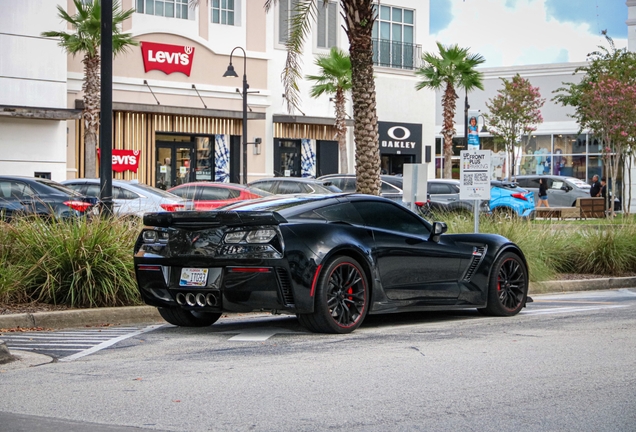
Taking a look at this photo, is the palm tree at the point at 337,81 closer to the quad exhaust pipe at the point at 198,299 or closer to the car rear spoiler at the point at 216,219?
the car rear spoiler at the point at 216,219

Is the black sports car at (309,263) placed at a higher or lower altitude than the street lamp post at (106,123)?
lower

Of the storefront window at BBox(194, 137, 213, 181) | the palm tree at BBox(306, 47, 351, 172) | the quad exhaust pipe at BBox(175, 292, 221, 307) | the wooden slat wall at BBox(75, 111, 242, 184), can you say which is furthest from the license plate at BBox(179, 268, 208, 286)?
the palm tree at BBox(306, 47, 351, 172)

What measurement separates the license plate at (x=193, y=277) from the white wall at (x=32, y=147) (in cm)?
2183

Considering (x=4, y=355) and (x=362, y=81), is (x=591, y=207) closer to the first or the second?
(x=362, y=81)

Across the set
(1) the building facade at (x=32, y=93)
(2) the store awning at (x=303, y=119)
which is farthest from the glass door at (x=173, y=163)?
(1) the building facade at (x=32, y=93)

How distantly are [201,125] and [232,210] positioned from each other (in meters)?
27.2

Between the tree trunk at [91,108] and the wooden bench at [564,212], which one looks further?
the wooden bench at [564,212]

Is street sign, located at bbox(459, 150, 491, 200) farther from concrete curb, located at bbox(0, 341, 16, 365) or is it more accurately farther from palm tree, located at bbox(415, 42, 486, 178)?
palm tree, located at bbox(415, 42, 486, 178)

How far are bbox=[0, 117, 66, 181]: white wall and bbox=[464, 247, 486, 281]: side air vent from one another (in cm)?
2194

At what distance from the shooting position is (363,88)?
1736 cm

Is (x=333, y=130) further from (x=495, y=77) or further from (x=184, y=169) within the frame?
(x=495, y=77)

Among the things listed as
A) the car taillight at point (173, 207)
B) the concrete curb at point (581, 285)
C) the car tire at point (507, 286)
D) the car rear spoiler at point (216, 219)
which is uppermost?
the car rear spoiler at point (216, 219)

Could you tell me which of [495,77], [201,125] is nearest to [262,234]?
[201,125]

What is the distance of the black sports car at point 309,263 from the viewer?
8.52 meters
